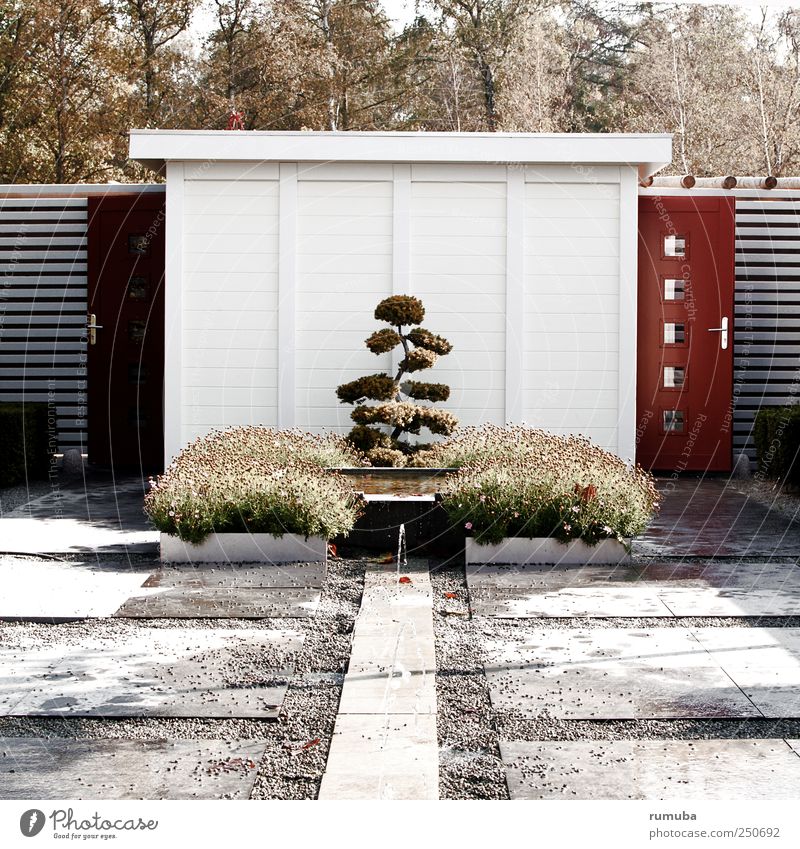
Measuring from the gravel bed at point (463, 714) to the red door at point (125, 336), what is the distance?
7598mm

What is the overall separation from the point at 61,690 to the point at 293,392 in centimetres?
637

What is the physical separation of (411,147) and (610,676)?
22.8ft

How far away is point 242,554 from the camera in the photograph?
7.21 metres

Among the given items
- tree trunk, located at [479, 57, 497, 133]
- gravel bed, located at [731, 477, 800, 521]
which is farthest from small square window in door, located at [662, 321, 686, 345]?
tree trunk, located at [479, 57, 497, 133]

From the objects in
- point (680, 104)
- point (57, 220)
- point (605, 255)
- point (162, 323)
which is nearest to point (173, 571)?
point (605, 255)

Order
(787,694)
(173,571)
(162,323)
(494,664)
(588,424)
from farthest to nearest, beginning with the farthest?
(162,323), (588,424), (173,571), (494,664), (787,694)

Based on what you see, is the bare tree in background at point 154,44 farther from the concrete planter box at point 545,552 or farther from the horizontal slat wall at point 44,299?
the concrete planter box at point 545,552

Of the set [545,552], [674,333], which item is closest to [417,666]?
[545,552]

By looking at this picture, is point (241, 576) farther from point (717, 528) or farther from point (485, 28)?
point (485, 28)

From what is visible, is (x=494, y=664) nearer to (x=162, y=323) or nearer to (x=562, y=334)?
(x=562, y=334)

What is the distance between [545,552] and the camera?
283 inches

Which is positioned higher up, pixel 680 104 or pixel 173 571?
pixel 680 104

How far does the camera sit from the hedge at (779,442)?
1064 centimetres

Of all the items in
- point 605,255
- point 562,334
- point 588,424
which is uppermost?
point 605,255
